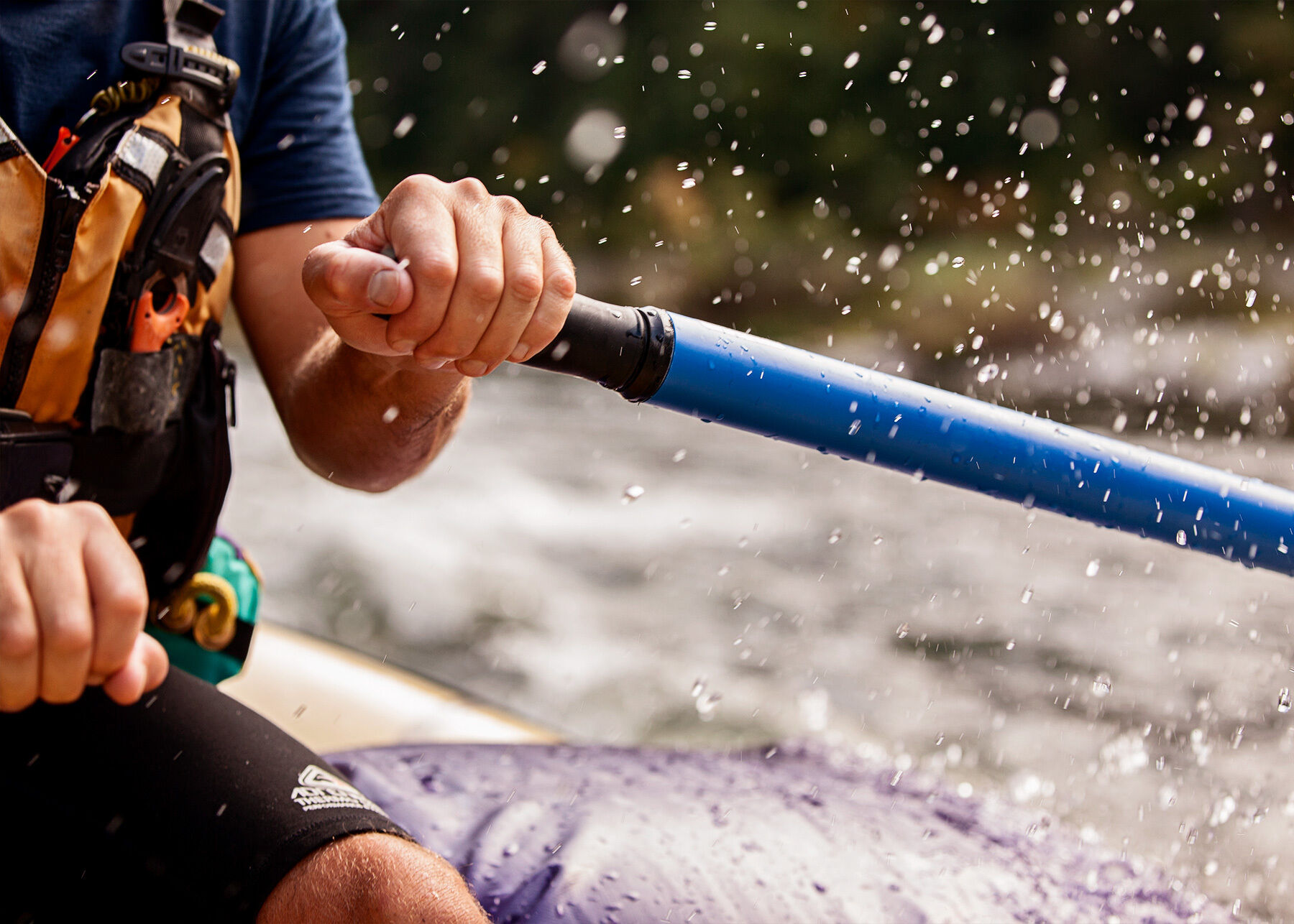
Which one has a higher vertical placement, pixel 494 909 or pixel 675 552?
pixel 494 909

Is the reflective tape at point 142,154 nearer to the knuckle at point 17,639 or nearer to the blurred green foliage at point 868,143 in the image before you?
the knuckle at point 17,639

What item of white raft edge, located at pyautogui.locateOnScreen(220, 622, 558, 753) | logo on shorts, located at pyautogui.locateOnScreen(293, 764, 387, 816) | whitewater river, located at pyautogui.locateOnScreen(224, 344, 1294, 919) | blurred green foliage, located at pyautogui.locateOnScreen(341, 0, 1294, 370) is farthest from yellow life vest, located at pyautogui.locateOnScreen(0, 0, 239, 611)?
blurred green foliage, located at pyautogui.locateOnScreen(341, 0, 1294, 370)

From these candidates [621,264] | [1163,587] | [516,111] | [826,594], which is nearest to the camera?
[1163,587]

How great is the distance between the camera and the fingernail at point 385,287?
65 cm

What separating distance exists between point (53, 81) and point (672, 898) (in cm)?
98

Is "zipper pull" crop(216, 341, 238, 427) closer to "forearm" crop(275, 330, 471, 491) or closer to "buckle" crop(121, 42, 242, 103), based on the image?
"forearm" crop(275, 330, 471, 491)

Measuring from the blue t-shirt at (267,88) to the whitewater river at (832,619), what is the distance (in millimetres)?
1108

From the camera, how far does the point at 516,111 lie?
20.4m

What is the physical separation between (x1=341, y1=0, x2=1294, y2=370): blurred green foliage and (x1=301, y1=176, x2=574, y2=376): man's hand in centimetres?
1330

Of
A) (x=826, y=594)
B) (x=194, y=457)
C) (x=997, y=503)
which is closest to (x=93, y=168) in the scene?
(x=194, y=457)

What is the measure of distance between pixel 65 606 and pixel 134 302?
2.17ft

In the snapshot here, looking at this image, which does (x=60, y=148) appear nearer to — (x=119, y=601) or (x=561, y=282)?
(x=561, y=282)

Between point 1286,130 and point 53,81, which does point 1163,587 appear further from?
point 1286,130

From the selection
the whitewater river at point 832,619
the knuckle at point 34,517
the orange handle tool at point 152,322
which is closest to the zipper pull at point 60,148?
the orange handle tool at point 152,322
